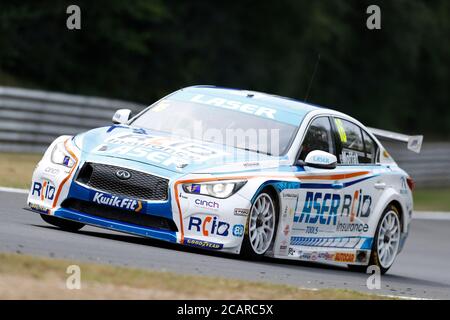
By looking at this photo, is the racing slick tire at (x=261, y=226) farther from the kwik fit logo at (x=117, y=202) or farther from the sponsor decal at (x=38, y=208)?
the sponsor decal at (x=38, y=208)

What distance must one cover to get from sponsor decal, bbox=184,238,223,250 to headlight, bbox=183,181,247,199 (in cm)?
39

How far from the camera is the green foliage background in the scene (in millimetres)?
26766

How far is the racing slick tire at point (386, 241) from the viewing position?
40.9 feet

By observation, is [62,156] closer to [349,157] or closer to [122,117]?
[122,117]

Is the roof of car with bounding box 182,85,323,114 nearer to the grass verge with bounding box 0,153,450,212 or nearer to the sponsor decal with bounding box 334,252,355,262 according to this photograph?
the sponsor decal with bounding box 334,252,355,262

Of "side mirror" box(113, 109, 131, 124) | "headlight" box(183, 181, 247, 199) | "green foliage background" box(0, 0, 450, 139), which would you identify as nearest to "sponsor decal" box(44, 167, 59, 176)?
"headlight" box(183, 181, 247, 199)

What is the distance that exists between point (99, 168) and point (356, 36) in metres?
28.6

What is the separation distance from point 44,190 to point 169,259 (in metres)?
1.64

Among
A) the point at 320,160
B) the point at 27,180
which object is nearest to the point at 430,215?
the point at 27,180

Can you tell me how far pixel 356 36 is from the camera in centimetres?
3800

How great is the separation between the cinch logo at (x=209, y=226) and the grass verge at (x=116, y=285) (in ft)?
4.98

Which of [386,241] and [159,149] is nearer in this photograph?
[159,149]

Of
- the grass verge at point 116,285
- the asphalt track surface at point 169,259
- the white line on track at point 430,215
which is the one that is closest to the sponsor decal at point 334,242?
the asphalt track surface at point 169,259

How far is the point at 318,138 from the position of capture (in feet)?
38.3
